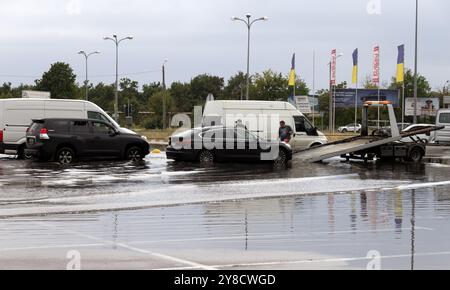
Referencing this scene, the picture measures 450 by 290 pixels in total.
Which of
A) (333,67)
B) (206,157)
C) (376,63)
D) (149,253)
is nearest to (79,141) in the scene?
(206,157)

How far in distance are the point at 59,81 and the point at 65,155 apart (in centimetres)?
5319

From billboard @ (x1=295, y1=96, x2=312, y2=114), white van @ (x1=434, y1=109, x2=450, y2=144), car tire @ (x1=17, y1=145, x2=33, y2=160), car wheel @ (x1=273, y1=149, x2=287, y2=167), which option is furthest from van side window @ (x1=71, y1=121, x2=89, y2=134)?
billboard @ (x1=295, y1=96, x2=312, y2=114)

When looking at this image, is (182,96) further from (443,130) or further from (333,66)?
(443,130)

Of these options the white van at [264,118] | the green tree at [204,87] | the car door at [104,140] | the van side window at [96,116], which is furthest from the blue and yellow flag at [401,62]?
the green tree at [204,87]

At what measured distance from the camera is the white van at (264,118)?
27312 mm

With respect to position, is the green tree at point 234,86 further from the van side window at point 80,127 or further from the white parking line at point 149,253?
the white parking line at point 149,253

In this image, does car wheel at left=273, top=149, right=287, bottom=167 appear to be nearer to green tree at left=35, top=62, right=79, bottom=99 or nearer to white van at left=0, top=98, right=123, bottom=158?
white van at left=0, top=98, right=123, bottom=158

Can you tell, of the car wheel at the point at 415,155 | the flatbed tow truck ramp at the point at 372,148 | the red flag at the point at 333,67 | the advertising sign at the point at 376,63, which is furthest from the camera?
the red flag at the point at 333,67

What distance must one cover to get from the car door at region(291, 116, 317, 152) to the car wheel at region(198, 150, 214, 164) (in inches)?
210

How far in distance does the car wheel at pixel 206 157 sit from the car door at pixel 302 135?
17.5 feet

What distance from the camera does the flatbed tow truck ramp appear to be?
971 inches
